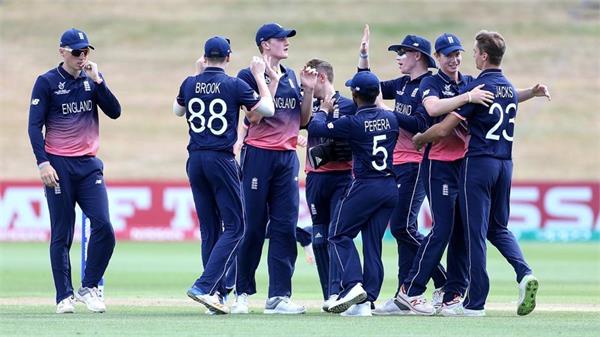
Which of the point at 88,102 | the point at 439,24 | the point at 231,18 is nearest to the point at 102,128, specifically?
the point at 231,18

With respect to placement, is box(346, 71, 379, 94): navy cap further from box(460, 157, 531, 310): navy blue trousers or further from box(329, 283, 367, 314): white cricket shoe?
box(329, 283, 367, 314): white cricket shoe

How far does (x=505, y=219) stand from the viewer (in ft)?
38.1

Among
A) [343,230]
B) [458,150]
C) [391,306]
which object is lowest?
[391,306]

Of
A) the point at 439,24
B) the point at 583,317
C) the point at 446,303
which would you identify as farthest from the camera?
the point at 439,24

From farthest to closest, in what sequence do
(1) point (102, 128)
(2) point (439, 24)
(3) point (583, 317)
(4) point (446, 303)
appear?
1. (2) point (439, 24)
2. (1) point (102, 128)
3. (4) point (446, 303)
4. (3) point (583, 317)

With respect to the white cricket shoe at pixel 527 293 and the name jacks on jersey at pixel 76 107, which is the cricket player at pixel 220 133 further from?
the white cricket shoe at pixel 527 293

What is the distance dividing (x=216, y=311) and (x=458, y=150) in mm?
2614

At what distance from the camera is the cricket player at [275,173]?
11844 mm

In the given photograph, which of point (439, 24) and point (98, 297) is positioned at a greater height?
point (439, 24)

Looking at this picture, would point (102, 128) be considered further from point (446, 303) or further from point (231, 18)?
point (446, 303)

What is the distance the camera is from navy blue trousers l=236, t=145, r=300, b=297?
1184 cm

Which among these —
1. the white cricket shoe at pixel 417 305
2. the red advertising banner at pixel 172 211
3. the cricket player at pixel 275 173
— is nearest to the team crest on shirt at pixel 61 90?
the cricket player at pixel 275 173

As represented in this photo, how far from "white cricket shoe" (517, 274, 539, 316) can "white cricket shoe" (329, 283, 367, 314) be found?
135 cm

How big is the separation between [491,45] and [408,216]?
1918 mm
